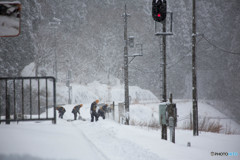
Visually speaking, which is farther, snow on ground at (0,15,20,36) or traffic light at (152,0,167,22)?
traffic light at (152,0,167,22)

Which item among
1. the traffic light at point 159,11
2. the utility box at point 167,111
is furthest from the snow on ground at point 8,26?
the utility box at point 167,111

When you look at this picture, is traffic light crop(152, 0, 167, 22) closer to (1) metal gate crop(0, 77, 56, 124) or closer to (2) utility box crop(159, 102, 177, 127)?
(2) utility box crop(159, 102, 177, 127)

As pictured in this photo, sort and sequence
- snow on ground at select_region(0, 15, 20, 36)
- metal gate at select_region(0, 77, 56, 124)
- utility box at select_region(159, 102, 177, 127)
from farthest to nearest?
utility box at select_region(159, 102, 177, 127) < metal gate at select_region(0, 77, 56, 124) < snow on ground at select_region(0, 15, 20, 36)

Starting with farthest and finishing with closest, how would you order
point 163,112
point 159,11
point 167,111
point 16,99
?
point 163,112 < point 167,111 < point 159,11 < point 16,99

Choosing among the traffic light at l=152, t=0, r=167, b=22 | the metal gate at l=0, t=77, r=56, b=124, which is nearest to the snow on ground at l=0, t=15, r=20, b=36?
the metal gate at l=0, t=77, r=56, b=124

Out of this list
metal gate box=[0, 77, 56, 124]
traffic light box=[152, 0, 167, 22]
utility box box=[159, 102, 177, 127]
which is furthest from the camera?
utility box box=[159, 102, 177, 127]

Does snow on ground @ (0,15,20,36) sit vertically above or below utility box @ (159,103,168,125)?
above

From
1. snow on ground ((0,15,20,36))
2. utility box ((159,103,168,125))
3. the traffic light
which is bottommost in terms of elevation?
utility box ((159,103,168,125))

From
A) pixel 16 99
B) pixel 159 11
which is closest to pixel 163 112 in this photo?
pixel 159 11

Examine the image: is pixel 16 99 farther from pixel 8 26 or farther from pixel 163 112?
pixel 163 112

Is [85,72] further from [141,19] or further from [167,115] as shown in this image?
[167,115]

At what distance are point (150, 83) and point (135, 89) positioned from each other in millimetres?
11096

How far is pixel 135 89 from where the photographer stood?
5106 centimetres

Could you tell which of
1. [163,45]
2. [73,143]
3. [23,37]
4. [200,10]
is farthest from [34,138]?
[200,10]
